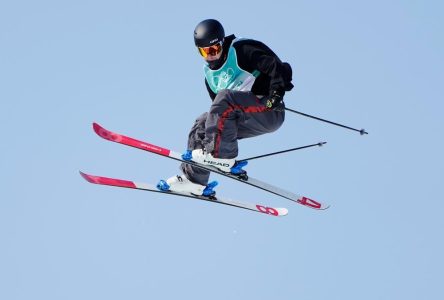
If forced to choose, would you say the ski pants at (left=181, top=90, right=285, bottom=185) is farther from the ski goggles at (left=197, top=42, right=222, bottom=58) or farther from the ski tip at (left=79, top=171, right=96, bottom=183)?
the ski tip at (left=79, top=171, right=96, bottom=183)

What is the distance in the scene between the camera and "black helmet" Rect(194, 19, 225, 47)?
11695mm

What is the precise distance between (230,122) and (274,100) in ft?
2.69

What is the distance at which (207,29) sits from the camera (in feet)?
38.4

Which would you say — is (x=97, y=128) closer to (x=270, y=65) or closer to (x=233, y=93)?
(x=233, y=93)

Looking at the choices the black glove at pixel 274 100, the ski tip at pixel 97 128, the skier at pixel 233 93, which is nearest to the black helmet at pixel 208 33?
the skier at pixel 233 93

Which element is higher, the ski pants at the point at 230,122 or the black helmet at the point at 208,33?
the black helmet at the point at 208,33

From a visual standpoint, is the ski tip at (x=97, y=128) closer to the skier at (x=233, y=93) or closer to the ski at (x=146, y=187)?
the ski at (x=146, y=187)

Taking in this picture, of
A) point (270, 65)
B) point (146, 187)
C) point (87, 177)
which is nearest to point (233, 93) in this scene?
point (270, 65)

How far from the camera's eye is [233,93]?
12.0m

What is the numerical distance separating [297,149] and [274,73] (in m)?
2.01

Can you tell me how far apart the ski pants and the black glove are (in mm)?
408

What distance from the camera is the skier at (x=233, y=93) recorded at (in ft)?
38.7

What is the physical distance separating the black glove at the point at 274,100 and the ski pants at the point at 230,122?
41cm

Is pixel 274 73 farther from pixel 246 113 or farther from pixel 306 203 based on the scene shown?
pixel 306 203
